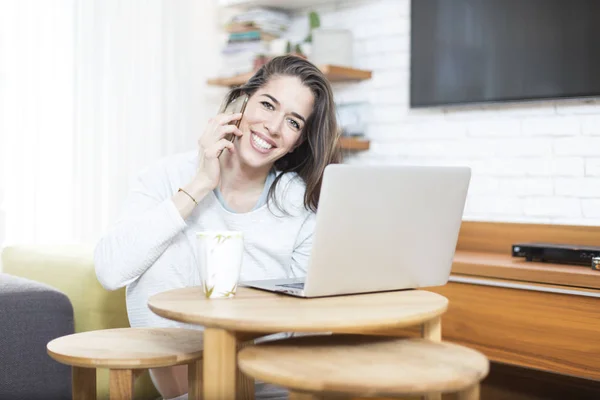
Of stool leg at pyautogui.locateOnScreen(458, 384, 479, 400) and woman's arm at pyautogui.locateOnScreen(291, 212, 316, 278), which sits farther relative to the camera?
woman's arm at pyautogui.locateOnScreen(291, 212, 316, 278)

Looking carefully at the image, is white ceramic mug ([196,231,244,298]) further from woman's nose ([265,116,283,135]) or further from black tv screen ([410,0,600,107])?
black tv screen ([410,0,600,107])

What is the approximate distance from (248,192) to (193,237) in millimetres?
194

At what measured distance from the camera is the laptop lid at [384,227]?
3.76 ft

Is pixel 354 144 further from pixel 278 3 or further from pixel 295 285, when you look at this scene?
pixel 295 285

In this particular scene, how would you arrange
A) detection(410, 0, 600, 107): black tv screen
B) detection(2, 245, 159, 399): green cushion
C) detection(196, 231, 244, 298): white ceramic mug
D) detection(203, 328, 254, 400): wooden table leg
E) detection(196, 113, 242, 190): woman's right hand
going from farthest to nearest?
detection(410, 0, 600, 107): black tv screen
detection(2, 245, 159, 399): green cushion
detection(196, 113, 242, 190): woman's right hand
detection(196, 231, 244, 298): white ceramic mug
detection(203, 328, 254, 400): wooden table leg

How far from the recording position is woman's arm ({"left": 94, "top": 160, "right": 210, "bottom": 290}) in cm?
151

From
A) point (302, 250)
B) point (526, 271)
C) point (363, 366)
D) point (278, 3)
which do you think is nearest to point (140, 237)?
point (302, 250)

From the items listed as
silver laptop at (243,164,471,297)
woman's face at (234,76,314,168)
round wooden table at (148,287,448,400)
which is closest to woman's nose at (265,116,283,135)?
woman's face at (234,76,314,168)

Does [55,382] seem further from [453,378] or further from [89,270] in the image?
[453,378]

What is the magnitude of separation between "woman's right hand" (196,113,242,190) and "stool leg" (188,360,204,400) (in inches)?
16.7

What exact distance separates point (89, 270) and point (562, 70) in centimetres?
175

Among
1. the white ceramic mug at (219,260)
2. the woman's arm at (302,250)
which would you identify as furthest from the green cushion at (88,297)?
the white ceramic mug at (219,260)

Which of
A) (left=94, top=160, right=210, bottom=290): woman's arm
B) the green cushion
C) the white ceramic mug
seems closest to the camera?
the white ceramic mug

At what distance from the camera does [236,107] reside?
1840mm
